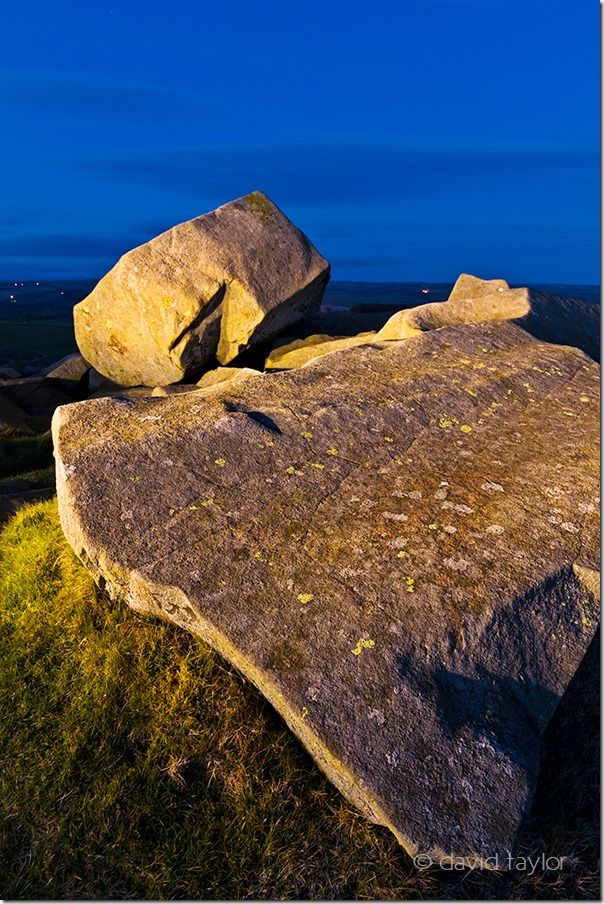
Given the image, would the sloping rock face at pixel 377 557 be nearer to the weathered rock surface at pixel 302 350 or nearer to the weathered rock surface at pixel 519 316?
the weathered rock surface at pixel 519 316

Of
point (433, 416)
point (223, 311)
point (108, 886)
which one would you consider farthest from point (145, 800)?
point (223, 311)

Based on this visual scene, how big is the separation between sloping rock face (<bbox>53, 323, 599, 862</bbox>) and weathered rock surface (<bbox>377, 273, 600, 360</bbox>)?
150 inches

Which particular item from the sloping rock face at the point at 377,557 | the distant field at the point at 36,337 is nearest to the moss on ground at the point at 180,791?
the sloping rock face at the point at 377,557

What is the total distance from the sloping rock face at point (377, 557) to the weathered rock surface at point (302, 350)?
8.09 metres

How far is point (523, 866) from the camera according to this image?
5898 mm

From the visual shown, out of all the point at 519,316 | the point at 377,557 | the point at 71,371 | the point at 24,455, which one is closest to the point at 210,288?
the point at 24,455

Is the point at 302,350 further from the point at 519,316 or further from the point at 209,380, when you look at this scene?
the point at 519,316

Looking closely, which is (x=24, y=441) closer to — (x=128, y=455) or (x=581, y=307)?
(x=128, y=455)

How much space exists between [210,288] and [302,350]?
300 centimetres

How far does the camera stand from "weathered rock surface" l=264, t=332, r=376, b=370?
18.2 metres

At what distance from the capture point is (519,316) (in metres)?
13.9

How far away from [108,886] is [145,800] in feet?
2.26

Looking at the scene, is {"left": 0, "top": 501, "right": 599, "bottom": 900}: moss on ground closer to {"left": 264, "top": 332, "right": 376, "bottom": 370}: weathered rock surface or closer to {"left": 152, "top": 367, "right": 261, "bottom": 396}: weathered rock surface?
{"left": 152, "top": 367, "right": 261, "bottom": 396}: weathered rock surface

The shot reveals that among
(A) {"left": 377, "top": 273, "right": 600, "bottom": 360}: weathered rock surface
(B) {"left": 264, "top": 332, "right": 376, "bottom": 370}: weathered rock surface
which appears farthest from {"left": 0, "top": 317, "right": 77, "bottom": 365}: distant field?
(A) {"left": 377, "top": 273, "right": 600, "bottom": 360}: weathered rock surface
